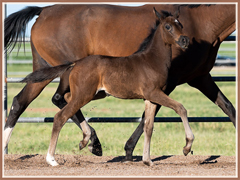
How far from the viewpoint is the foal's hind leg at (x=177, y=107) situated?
16.0ft

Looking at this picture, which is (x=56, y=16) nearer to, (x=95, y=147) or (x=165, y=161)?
(x=95, y=147)

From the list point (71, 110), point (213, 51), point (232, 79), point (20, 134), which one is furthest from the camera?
point (20, 134)

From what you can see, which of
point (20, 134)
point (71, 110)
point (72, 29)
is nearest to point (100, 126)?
point (20, 134)

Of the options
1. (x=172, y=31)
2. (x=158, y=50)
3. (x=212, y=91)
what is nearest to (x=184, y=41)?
(x=172, y=31)

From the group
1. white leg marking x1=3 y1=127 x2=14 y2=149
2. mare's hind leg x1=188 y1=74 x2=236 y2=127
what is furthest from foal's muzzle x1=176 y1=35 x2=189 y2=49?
white leg marking x1=3 y1=127 x2=14 y2=149

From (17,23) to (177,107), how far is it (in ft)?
8.74

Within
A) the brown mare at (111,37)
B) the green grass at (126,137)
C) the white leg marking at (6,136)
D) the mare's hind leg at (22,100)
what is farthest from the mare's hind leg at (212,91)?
the white leg marking at (6,136)

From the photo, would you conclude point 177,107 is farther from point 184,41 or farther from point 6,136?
point 6,136

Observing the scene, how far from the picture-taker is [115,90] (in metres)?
5.14

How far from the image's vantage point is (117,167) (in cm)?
506

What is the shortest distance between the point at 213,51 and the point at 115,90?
1.48 metres

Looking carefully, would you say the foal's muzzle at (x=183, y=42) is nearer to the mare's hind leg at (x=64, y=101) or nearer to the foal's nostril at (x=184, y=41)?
the foal's nostril at (x=184, y=41)

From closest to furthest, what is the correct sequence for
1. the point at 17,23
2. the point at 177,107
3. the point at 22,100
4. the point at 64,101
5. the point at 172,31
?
the point at 177,107
the point at 172,31
the point at 22,100
the point at 64,101
the point at 17,23

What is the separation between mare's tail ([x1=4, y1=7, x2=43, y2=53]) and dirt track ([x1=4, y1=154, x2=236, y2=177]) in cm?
163
